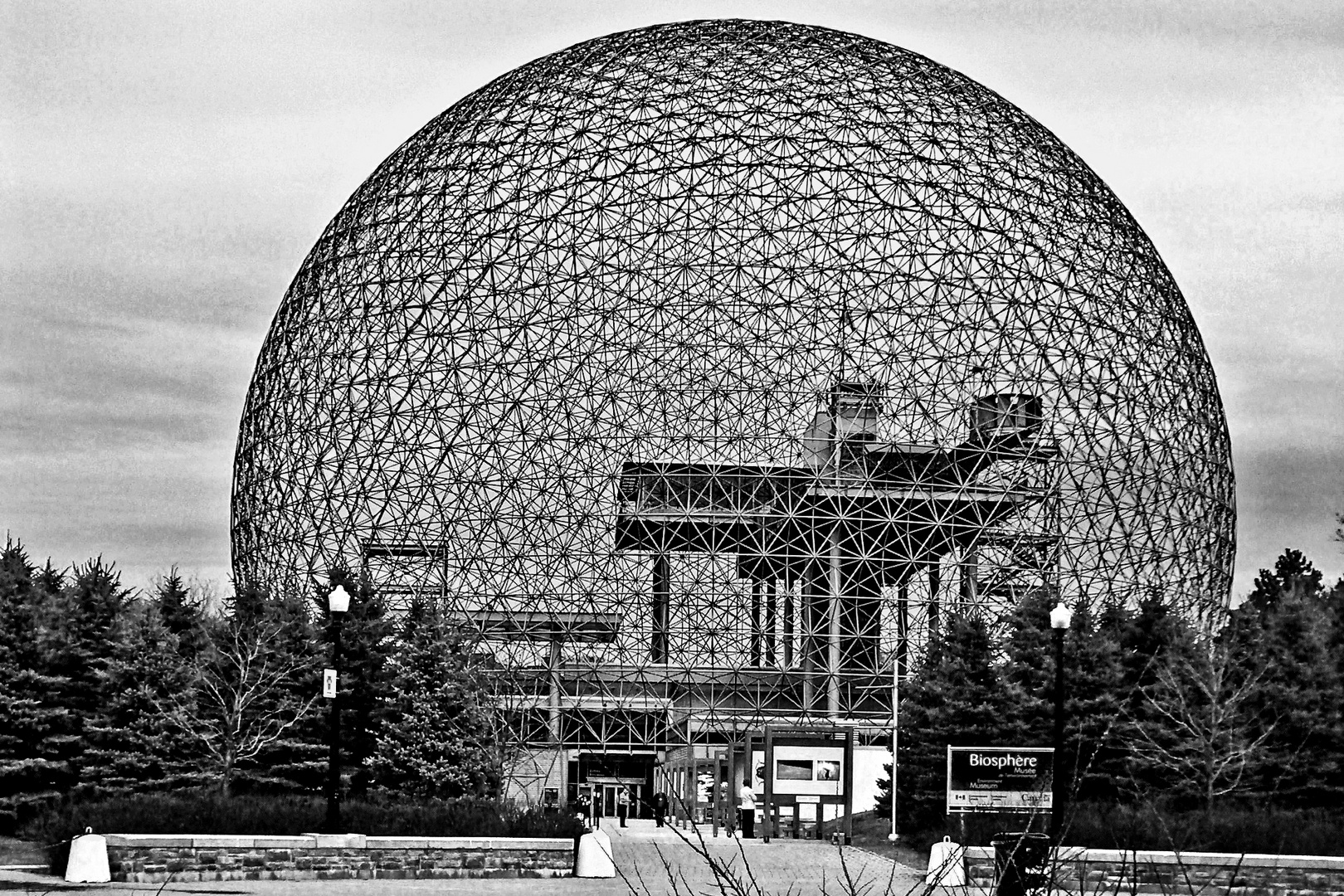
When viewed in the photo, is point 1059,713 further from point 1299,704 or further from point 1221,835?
point 1299,704

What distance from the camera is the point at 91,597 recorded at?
133ft

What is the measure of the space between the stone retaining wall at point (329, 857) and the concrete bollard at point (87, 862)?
0.56 metres

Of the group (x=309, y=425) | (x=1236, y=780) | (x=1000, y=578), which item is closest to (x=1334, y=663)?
(x=1236, y=780)

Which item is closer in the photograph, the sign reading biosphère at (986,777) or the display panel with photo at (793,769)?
the sign reading biosphère at (986,777)

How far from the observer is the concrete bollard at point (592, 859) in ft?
79.4

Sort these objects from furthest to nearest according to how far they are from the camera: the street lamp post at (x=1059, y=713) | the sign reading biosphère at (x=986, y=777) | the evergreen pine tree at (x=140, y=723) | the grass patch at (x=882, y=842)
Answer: the evergreen pine tree at (x=140, y=723)
the grass patch at (x=882, y=842)
the sign reading biosphère at (x=986, y=777)
the street lamp post at (x=1059, y=713)

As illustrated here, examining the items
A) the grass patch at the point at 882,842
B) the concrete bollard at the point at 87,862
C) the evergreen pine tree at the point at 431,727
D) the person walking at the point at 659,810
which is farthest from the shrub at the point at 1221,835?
the evergreen pine tree at the point at 431,727

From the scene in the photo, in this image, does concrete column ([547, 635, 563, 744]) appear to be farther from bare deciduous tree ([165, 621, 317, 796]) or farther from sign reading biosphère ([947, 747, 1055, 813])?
sign reading biosphère ([947, 747, 1055, 813])

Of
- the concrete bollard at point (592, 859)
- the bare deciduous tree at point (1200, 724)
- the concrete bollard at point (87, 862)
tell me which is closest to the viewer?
the concrete bollard at point (87, 862)

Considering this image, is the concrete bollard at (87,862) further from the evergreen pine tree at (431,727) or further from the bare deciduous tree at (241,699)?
the evergreen pine tree at (431,727)

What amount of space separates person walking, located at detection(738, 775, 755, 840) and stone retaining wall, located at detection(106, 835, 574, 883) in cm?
1520

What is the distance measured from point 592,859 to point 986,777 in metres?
6.15

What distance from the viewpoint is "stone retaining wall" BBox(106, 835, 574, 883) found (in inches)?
880

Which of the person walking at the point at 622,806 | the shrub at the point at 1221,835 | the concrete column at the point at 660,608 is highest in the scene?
A: the concrete column at the point at 660,608
